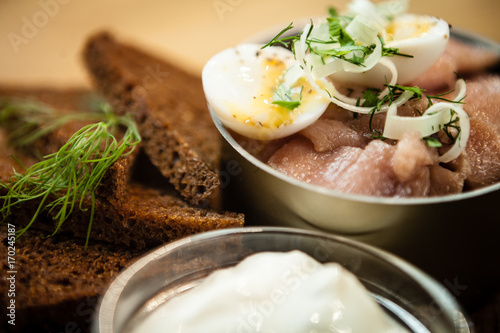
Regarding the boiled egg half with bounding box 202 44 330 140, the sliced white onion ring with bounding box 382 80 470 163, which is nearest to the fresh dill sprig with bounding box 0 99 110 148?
the boiled egg half with bounding box 202 44 330 140

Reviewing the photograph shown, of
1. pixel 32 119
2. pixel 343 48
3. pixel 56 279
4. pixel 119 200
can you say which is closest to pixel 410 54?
pixel 343 48

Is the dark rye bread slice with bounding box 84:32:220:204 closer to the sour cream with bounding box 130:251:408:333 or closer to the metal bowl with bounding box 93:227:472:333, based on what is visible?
the metal bowl with bounding box 93:227:472:333

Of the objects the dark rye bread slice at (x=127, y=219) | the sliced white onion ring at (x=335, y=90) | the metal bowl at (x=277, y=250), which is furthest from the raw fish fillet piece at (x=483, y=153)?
the dark rye bread slice at (x=127, y=219)

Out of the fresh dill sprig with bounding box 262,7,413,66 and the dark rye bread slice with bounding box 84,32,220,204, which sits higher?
the fresh dill sprig with bounding box 262,7,413,66

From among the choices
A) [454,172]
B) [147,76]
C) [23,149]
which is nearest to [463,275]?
[454,172]

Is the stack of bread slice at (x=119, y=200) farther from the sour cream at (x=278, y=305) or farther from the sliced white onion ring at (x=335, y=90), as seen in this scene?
the sliced white onion ring at (x=335, y=90)

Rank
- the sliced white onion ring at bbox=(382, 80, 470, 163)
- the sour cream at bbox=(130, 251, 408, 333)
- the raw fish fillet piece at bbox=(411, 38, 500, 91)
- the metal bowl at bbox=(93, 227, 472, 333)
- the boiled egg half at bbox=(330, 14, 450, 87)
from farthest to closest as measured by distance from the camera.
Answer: the raw fish fillet piece at bbox=(411, 38, 500, 91), the boiled egg half at bbox=(330, 14, 450, 87), the sliced white onion ring at bbox=(382, 80, 470, 163), the metal bowl at bbox=(93, 227, 472, 333), the sour cream at bbox=(130, 251, 408, 333)

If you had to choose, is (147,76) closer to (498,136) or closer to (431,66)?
(431,66)
